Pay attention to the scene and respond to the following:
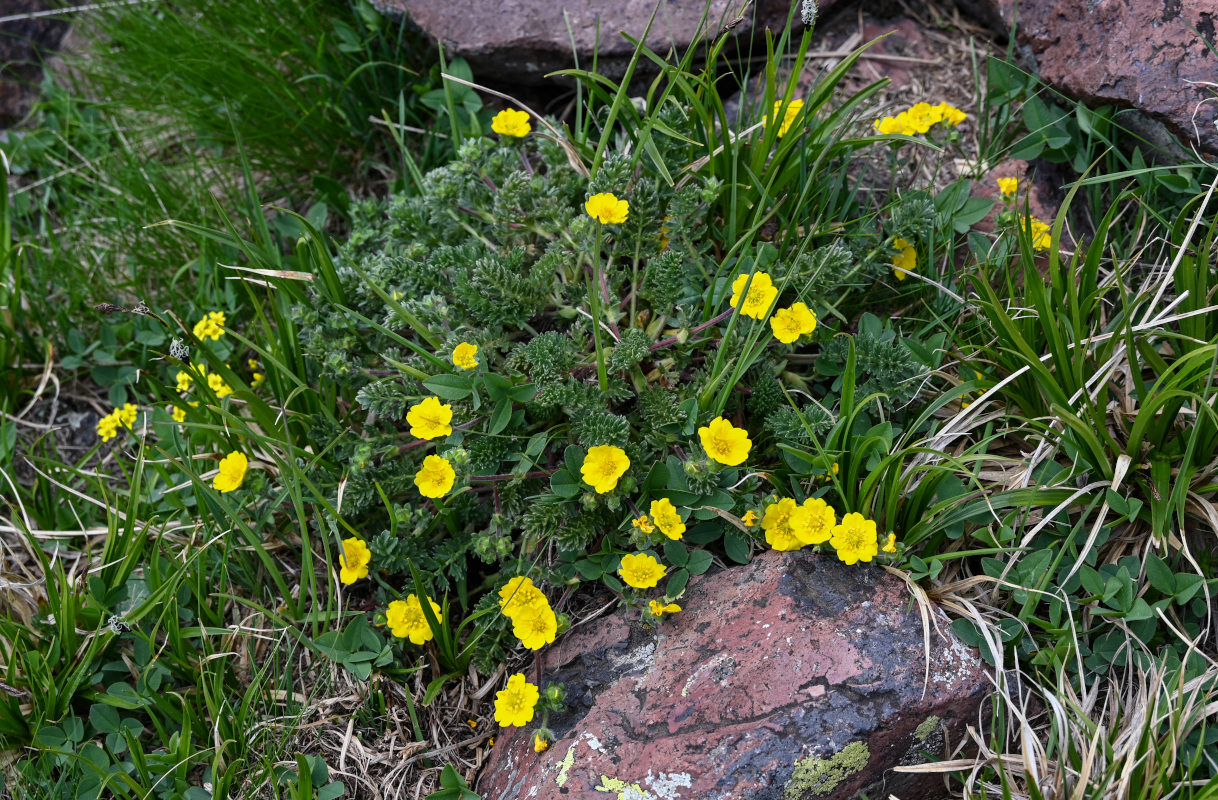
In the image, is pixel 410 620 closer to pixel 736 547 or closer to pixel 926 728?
pixel 736 547

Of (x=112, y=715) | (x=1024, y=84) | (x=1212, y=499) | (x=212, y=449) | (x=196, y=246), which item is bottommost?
(x=112, y=715)

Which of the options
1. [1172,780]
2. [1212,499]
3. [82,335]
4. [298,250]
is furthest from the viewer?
[82,335]

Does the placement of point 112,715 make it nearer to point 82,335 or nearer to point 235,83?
point 82,335

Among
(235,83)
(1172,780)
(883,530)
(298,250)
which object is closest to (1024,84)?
(883,530)

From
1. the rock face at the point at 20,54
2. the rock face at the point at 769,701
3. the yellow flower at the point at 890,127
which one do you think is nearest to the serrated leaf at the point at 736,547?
the rock face at the point at 769,701

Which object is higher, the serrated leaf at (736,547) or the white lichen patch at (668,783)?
the serrated leaf at (736,547)

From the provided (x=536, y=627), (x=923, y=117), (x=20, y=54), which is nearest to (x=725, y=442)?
(x=536, y=627)

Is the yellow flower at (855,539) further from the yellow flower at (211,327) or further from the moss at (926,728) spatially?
the yellow flower at (211,327)

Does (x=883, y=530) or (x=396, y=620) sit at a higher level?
(x=883, y=530)
